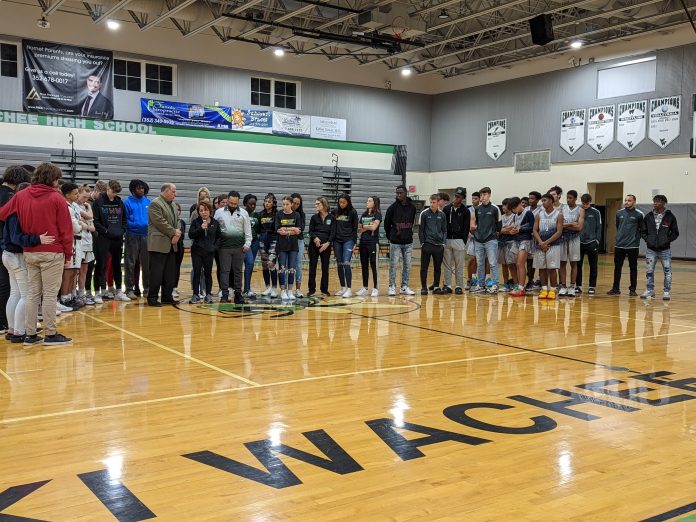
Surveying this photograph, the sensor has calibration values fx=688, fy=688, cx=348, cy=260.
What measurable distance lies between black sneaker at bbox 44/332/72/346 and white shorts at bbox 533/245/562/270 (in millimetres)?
6750

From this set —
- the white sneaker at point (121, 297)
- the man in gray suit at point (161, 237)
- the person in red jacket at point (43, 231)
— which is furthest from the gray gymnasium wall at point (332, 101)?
the person in red jacket at point (43, 231)

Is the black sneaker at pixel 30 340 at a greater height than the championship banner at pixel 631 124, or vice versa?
the championship banner at pixel 631 124

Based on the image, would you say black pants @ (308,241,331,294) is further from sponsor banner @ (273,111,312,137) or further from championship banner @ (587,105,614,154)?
championship banner @ (587,105,614,154)

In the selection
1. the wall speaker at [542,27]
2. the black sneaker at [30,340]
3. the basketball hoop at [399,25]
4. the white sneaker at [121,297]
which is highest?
the basketball hoop at [399,25]

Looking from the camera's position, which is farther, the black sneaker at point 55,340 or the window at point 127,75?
the window at point 127,75

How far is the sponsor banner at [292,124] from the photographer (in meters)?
23.3

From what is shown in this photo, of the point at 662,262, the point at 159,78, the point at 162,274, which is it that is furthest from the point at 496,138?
the point at 162,274

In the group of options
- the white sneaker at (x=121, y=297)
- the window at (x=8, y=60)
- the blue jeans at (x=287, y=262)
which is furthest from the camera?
the window at (x=8, y=60)

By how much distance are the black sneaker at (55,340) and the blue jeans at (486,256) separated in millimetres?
6556

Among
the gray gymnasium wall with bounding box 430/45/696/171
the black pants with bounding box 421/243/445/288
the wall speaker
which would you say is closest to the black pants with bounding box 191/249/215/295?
the black pants with bounding box 421/243/445/288

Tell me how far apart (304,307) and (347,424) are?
4931mm

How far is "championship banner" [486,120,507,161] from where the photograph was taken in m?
25.1

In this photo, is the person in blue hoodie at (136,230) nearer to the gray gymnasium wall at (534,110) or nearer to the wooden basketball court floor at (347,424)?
the wooden basketball court floor at (347,424)

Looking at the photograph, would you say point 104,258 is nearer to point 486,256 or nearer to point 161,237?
point 161,237
